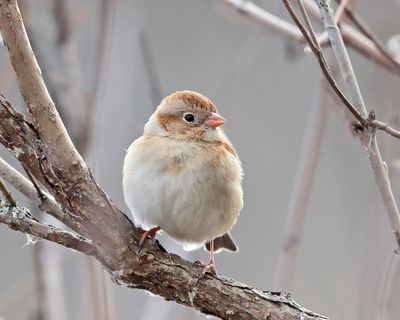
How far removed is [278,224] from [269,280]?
44 centimetres

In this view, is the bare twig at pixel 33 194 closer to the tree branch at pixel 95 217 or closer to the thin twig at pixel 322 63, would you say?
the tree branch at pixel 95 217

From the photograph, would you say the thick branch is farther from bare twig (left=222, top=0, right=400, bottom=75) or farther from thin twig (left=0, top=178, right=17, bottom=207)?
bare twig (left=222, top=0, right=400, bottom=75)

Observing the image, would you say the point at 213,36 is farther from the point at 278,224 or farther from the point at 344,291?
the point at 344,291

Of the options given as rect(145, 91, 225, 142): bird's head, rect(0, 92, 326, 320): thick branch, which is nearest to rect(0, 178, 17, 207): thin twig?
rect(0, 92, 326, 320): thick branch

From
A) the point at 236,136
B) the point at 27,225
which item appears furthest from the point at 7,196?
the point at 236,136

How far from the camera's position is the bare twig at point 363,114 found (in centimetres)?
150

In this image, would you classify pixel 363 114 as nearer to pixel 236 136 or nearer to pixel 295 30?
pixel 295 30

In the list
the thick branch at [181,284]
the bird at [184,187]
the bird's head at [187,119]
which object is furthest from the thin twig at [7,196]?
the bird's head at [187,119]

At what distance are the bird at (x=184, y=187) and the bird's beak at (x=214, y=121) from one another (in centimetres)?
9

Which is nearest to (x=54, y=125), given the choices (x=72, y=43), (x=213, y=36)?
(x=72, y=43)

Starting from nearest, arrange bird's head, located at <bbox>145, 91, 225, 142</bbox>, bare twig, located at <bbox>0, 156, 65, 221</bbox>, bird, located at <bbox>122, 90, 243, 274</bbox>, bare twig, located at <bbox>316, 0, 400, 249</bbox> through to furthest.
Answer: bare twig, located at <bbox>316, 0, 400, 249</bbox> < bare twig, located at <bbox>0, 156, 65, 221</bbox> < bird, located at <bbox>122, 90, 243, 274</bbox> < bird's head, located at <bbox>145, 91, 225, 142</bbox>

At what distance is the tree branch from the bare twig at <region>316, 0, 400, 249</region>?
0.51 meters

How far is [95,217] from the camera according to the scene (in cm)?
176

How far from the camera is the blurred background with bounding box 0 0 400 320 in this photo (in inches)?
85.2
